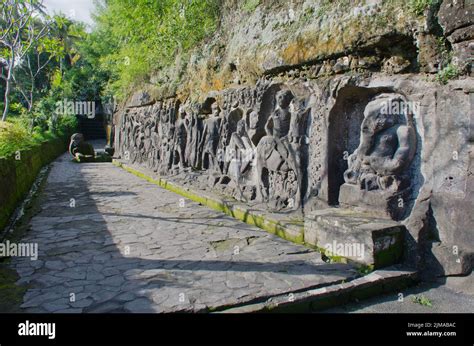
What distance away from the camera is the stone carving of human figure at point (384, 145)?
4090mm

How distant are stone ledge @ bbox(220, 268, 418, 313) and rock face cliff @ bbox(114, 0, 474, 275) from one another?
A: 13.9 inches

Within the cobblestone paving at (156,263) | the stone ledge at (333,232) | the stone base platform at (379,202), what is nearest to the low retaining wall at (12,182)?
the cobblestone paving at (156,263)

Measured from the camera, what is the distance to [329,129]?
4965mm

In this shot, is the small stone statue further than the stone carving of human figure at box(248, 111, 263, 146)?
Yes

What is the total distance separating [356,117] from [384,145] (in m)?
0.74

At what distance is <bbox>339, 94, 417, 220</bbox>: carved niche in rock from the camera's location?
13.5ft

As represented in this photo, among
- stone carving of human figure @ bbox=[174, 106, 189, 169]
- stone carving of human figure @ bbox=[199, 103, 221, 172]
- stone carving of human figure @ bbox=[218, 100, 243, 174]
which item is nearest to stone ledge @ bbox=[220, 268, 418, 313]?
stone carving of human figure @ bbox=[218, 100, 243, 174]

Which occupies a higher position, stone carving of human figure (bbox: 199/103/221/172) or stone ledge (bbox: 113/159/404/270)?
stone carving of human figure (bbox: 199/103/221/172)

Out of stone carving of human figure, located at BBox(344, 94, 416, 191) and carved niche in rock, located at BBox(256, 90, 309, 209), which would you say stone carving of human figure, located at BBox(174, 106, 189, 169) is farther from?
stone carving of human figure, located at BBox(344, 94, 416, 191)

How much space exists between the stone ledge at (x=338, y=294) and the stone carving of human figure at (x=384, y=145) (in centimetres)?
97

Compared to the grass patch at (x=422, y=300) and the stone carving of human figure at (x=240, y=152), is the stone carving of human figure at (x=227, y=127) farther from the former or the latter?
the grass patch at (x=422, y=300)

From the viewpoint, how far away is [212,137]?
8086 mm
